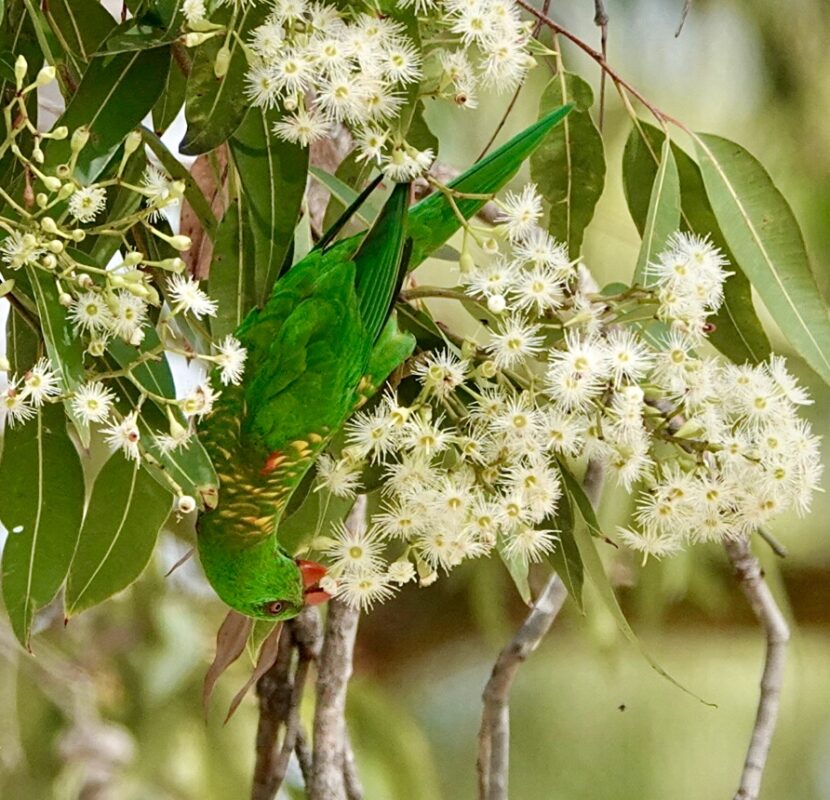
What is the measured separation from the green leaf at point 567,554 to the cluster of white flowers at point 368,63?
224mm

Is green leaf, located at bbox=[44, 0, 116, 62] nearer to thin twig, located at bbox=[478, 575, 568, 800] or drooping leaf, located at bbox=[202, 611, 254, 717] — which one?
drooping leaf, located at bbox=[202, 611, 254, 717]

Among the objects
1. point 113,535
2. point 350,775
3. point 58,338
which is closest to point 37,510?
point 113,535

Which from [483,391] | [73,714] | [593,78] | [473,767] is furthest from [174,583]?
[593,78]

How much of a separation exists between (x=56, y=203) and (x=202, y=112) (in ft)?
0.31

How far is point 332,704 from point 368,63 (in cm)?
52

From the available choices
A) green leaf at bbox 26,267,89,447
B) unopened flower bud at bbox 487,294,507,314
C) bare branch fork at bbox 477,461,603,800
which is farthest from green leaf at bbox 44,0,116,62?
bare branch fork at bbox 477,461,603,800

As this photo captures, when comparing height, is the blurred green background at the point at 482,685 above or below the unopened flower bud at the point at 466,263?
below

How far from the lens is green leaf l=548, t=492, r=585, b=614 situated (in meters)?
0.64

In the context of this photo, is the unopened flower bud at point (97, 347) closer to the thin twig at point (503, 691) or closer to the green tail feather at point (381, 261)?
the green tail feather at point (381, 261)

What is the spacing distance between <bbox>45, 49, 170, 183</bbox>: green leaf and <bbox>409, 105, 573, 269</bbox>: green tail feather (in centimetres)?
17

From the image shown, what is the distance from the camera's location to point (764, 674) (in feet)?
2.79

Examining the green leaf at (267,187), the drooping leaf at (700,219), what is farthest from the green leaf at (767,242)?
the green leaf at (267,187)

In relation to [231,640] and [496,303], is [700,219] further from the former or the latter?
[231,640]

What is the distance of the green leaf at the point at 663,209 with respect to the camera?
656 mm
